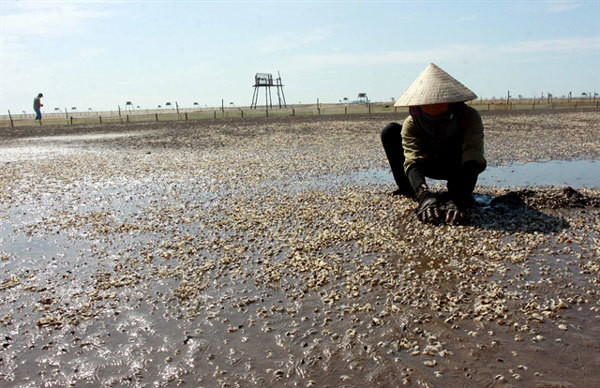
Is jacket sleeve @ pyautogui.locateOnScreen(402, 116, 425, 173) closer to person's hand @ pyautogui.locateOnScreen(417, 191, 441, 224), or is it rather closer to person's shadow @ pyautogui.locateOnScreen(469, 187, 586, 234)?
person's hand @ pyautogui.locateOnScreen(417, 191, 441, 224)

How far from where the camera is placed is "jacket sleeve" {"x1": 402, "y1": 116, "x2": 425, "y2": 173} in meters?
5.30

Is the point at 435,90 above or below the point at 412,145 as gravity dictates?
above

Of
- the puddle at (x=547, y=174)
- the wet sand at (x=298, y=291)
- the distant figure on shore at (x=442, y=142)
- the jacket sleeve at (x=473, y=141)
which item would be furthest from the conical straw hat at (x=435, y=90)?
the puddle at (x=547, y=174)

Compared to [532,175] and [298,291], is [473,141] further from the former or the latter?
[532,175]

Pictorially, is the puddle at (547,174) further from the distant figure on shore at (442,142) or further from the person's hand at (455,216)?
the person's hand at (455,216)

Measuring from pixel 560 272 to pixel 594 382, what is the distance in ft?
4.96

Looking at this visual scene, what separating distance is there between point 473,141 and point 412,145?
696mm

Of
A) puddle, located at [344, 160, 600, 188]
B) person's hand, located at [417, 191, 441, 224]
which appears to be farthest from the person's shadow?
puddle, located at [344, 160, 600, 188]

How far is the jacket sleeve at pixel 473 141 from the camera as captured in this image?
5004 mm

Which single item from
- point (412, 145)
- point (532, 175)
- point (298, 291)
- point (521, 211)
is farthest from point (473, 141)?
point (532, 175)

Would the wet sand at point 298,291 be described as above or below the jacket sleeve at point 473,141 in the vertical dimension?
below

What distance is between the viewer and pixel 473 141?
5035 mm

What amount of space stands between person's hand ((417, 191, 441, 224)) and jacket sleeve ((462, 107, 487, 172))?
1.87 feet

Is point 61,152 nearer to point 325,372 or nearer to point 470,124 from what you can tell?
point 470,124
